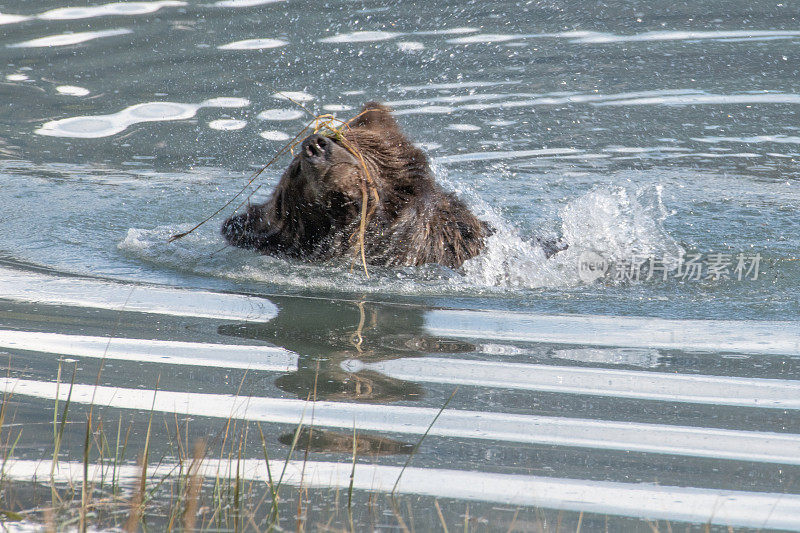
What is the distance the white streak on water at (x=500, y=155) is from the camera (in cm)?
1080

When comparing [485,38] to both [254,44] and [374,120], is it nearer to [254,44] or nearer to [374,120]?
[254,44]

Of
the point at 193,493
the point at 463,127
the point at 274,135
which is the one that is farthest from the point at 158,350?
the point at 463,127

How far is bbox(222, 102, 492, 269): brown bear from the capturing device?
18.9ft

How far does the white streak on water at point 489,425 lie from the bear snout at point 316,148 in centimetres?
176

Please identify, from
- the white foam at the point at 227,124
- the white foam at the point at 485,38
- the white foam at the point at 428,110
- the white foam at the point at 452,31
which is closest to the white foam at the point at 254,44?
the white foam at the point at 452,31

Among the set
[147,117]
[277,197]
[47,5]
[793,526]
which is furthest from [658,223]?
[47,5]

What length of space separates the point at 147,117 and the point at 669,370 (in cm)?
879

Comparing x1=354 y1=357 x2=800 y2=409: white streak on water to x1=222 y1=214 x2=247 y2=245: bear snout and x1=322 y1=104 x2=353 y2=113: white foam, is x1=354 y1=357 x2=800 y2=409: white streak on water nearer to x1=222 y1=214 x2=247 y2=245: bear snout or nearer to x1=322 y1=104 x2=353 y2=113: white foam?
x1=222 y1=214 x2=247 y2=245: bear snout

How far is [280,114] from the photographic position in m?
12.2

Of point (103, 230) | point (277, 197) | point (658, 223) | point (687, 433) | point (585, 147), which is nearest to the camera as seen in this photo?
point (687, 433)

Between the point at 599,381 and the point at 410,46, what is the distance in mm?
10045

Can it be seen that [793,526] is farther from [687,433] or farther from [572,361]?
[572,361]

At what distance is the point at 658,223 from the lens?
27.7 ft

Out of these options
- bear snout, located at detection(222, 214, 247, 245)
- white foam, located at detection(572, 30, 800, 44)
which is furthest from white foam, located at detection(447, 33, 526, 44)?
bear snout, located at detection(222, 214, 247, 245)
